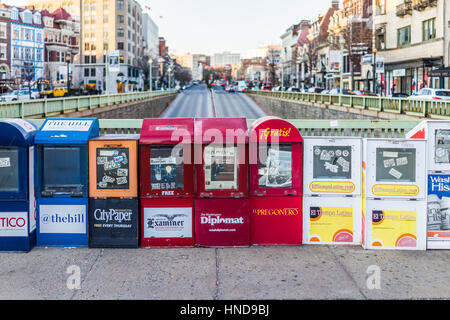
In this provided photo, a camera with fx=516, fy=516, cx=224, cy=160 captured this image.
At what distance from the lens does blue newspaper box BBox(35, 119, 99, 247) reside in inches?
281

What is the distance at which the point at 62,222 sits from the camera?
719cm

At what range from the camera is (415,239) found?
7.09 meters

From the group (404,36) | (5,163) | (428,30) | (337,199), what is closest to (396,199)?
(337,199)

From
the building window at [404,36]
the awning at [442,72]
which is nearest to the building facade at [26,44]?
the building window at [404,36]

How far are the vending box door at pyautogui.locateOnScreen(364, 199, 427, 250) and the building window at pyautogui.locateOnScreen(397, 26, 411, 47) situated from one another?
4650cm

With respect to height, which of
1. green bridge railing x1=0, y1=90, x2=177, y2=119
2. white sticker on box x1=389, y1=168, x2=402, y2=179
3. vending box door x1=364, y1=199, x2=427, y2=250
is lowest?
vending box door x1=364, y1=199, x2=427, y2=250

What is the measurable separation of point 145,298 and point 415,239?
3884mm

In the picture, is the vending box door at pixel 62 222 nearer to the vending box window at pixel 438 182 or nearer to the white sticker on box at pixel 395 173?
the white sticker on box at pixel 395 173

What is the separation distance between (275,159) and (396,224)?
1885 mm

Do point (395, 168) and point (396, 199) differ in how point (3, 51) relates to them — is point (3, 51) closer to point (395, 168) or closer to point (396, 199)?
point (395, 168)

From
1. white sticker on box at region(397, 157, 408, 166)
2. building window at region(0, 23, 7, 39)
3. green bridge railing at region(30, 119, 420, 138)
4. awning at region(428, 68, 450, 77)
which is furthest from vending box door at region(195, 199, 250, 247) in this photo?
building window at region(0, 23, 7, 39)

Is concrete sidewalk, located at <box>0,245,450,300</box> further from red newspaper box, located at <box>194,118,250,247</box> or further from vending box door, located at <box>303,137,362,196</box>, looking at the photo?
vending box door, located at <box>303,137,362,196</box>
